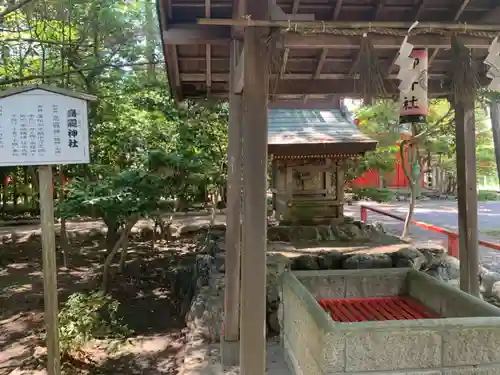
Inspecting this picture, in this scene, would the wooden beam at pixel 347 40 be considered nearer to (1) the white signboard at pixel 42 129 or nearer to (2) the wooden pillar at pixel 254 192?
(2) the wooden pillar at pixel 254 192

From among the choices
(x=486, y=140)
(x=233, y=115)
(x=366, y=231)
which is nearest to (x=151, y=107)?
(x=366, y=231)

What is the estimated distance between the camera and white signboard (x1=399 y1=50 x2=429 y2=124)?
3402mm

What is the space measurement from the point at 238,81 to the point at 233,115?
54 centimetres

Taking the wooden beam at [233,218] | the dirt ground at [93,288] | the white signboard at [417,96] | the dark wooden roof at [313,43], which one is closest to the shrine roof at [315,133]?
the dirt ground at [93,288]

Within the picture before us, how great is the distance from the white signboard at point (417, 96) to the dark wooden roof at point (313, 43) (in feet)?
0.44

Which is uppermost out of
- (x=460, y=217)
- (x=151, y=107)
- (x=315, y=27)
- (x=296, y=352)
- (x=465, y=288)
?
(x=151, y=107)

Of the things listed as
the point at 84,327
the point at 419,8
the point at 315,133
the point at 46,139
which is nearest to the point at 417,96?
the point at 419,8

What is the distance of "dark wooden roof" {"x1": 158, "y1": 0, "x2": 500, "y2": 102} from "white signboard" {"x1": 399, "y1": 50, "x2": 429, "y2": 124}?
0.14m

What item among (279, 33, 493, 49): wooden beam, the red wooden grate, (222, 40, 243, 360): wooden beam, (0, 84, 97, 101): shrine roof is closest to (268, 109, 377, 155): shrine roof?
(222, 40, 243, 360): wooden beam

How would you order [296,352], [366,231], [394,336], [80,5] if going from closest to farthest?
[394,336] → [296,352] → [80,5] → [366,231]

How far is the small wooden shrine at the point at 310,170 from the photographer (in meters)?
10.7

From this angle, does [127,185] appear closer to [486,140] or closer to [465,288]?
[465,288]

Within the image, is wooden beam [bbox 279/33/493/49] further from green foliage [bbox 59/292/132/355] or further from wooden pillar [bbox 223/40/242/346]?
green foliage [bbox 59/292/132/355]

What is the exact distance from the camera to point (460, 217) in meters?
4.30
